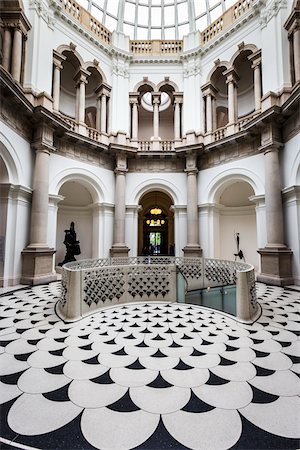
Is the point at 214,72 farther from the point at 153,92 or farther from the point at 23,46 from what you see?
the point at 23,46

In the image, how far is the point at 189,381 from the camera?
2402 mm

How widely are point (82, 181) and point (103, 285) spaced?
6.42 m

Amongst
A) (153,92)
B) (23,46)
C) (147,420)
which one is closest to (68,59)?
(23,46)

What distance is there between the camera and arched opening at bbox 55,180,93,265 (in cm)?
1172

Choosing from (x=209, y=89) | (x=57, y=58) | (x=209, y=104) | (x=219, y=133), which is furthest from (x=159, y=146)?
(x=57, y=58)

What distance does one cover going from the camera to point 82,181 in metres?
10.1

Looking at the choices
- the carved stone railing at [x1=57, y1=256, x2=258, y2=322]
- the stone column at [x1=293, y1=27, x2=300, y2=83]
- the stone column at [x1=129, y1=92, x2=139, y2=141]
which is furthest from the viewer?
the stone column at [x1=129, y1=92, x2=139, y2=141]

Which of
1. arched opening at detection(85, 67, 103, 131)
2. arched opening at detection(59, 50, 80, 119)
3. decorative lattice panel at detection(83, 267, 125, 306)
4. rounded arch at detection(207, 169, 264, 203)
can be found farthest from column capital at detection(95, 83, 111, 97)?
decorative lattice panel at detection(83, 267, 125, 306)

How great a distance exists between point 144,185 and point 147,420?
1012cm

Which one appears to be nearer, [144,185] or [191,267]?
[191,267]

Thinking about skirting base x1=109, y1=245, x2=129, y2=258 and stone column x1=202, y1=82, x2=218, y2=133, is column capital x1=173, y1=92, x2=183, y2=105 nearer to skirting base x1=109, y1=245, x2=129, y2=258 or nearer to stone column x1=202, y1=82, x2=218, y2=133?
stone column x1=202, y1=82, x2=218, y2=133

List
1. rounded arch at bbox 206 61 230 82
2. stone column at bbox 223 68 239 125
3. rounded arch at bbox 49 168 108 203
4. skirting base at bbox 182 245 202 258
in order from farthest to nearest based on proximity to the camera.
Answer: rounded arch at bbox 206 61 230 82, skirting base at bbox 182 245 202 258, stone column at bbox 223 68 239 125, rounded arch at bbox 49 168 108 203

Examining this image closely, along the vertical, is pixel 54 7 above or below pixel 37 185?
above

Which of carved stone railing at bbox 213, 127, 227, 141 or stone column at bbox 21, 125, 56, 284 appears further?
carved stone railing at bbox 213, 127, 227, 141
